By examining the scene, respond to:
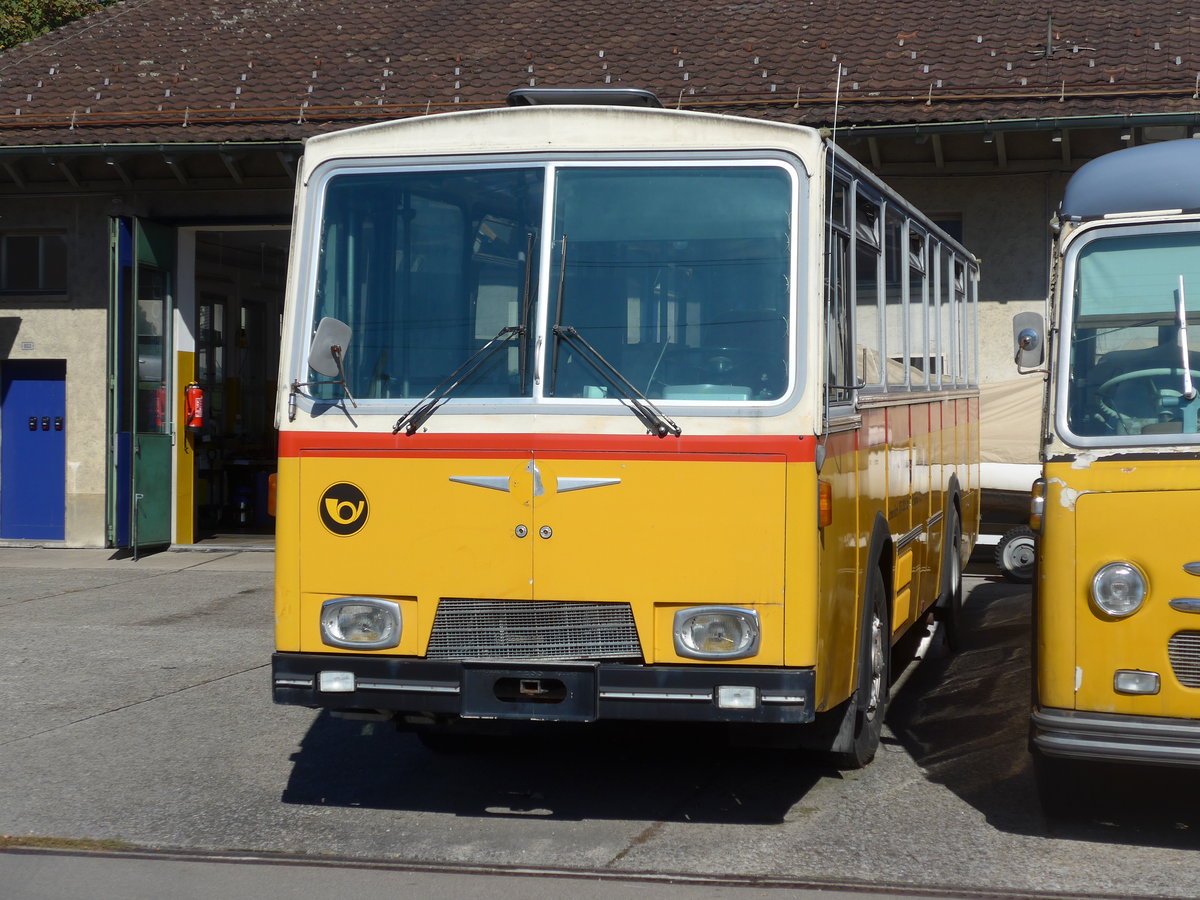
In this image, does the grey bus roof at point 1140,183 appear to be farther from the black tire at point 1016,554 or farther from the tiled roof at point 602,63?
the tiled roof at point 602,63

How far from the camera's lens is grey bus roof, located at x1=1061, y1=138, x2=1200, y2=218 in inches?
235

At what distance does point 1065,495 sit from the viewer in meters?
5.72

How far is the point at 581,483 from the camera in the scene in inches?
223

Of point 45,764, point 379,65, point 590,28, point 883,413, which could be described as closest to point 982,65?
point 590,28

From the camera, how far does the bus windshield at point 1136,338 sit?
5781 mm

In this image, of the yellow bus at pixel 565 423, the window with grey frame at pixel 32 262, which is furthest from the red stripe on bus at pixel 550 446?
the window with grey frame at pixel 32 262

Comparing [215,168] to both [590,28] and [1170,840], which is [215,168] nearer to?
[590,28]

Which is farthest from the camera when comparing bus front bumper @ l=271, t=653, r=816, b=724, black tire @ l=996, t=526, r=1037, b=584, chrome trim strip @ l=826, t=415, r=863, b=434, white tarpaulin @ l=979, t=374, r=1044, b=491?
white tarpaulin @ l=979, t=374, r=1044, b=491

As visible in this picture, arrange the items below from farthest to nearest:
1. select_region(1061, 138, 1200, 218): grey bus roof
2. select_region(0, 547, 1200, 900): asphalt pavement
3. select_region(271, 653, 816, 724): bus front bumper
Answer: select_region(1061, 138, 1200, 218): grey bus roof
select_region(271, 653, 816, 724): bus front bumper
select_region(0, 547, 1200, 900): asphalt pavement

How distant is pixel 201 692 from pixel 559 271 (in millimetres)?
4412

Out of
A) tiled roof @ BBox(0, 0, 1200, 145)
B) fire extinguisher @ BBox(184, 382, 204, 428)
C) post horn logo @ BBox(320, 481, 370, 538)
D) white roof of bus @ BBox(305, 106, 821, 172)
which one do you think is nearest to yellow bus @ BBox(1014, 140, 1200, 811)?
white roof of bus @ BBox(305, 106, 821, 172)

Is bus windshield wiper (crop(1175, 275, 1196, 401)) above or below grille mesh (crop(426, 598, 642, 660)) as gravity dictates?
above

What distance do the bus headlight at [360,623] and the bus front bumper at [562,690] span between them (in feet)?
0.21

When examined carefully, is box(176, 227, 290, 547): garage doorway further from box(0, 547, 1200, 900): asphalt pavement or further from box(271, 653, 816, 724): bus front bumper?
box(271, 653, 816, 724): bus front bumper
